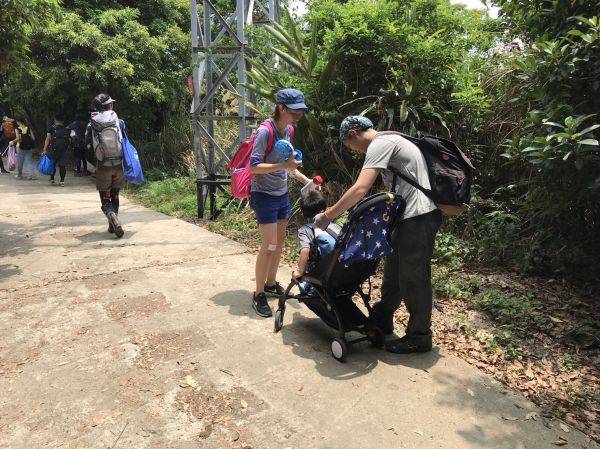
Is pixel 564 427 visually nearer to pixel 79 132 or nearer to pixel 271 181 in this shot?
pixel 271 181

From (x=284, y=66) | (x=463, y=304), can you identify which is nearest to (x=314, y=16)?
(x=284, y=66)

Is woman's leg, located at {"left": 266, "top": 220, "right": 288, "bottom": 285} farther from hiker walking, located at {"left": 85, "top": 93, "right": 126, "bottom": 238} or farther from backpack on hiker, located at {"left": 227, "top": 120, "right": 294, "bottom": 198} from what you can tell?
hiker walking, located at {"left": 85, "top": 93, "right": 126, "bottom": 238}

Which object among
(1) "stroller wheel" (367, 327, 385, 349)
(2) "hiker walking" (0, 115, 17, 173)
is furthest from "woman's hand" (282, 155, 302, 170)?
(2) "hiker walking" (0, 115, 17, 173)

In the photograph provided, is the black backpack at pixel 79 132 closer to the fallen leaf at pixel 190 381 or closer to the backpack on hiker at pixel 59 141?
the backpack on hiker at pixel 59 141

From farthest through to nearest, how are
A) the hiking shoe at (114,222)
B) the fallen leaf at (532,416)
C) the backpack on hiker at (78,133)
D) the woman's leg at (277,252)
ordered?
the backpack on hiker at (78,133)
the hiking shoe at (114,222)
the woman's leg at (277,252)
the fallen leaf at (532,416)

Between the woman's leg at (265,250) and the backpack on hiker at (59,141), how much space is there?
8770 millimetres

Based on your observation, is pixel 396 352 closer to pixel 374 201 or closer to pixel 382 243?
pixel 382 243

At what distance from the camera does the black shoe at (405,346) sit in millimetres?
3238

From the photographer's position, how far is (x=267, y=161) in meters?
3.62

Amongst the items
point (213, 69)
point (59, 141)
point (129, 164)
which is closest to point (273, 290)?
point (129, 164)

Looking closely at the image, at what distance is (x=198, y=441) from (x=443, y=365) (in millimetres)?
1679

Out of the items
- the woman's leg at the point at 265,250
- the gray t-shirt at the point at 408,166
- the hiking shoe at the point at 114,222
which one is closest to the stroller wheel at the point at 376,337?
the gray t-shirt at the point at 408,166

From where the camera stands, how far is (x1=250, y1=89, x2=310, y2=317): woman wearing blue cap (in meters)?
3.46

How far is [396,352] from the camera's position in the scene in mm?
3246
